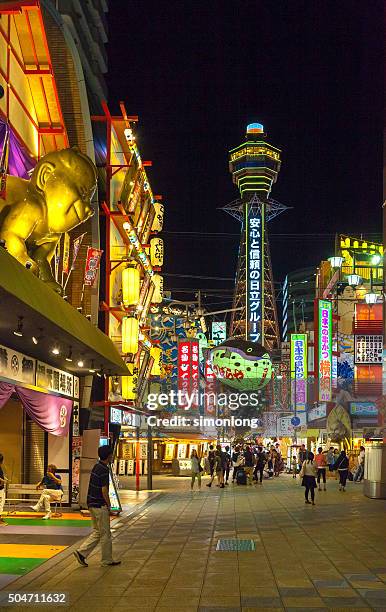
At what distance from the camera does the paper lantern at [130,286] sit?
1208 inches

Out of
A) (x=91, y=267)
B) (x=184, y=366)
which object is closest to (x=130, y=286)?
(x=91, y=267)

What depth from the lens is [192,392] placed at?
1999 inches

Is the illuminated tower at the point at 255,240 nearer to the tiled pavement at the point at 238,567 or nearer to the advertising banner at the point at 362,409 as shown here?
the advertising banner at the point at 362,409

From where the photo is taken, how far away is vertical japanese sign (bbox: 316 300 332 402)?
49000mm

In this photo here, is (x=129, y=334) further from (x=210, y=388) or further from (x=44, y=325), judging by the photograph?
(x=210, y=388)

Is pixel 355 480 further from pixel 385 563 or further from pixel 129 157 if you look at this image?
pixel 385 563

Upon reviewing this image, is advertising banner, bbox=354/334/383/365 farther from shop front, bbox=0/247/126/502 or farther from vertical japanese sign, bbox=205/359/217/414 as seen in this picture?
shop front, bbox=0/247/126/502

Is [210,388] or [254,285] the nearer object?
[210,388]

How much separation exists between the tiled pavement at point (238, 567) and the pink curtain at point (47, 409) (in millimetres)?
2853

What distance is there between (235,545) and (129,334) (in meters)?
15.9

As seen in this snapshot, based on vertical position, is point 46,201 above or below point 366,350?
above

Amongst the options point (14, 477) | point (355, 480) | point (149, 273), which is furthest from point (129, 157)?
point (355, 480)

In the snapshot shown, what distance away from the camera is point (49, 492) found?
2106 cm

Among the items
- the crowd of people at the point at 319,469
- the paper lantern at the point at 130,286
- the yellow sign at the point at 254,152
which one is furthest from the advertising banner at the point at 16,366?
the yellow sign at the point at 254,152
